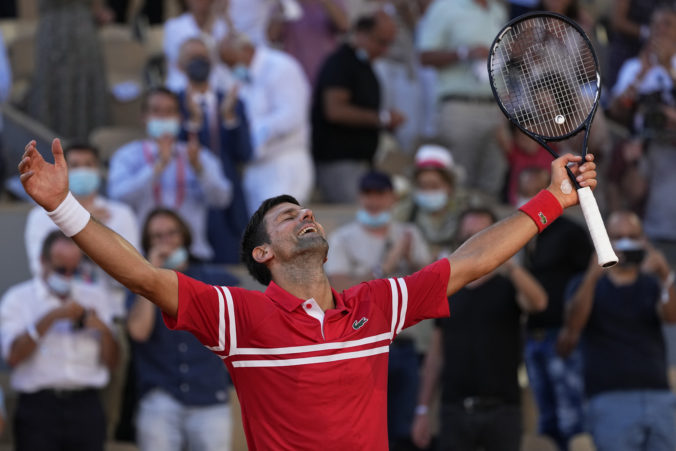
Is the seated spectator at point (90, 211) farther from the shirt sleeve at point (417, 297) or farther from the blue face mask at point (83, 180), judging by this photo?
the shirt sleeve at point (417, 297)

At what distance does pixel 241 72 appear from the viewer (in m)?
9.53

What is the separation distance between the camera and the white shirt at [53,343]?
723cm

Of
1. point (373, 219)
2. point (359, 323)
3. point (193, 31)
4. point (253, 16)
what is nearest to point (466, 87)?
point (253, 16)

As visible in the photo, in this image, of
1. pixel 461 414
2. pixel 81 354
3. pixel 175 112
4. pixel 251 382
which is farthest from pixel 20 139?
pixel 251 382

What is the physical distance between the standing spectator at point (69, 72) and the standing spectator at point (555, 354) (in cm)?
428

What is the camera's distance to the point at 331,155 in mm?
9750

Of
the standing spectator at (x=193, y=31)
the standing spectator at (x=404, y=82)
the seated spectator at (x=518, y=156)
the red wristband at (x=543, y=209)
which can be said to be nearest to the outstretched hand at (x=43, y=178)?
the red wristband at (x=543, y=209)

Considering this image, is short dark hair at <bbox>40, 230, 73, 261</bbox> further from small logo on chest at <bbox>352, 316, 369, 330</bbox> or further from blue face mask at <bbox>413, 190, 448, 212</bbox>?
small logo on chest at <bbox>352, 316, 369, 330</bbox>

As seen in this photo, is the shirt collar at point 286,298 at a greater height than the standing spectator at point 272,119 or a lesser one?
lesser

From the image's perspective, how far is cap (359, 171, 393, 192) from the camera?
8.34 meters

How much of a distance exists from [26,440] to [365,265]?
2481 millimetres

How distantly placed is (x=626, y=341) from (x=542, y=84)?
2.56 m

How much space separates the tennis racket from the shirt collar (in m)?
0.93

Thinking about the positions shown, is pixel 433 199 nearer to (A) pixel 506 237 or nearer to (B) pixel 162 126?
(B) pixel 162 126
